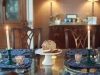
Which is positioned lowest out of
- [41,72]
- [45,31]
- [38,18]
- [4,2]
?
[41,72]

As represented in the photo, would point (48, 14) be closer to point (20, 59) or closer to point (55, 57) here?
point (55, 57)

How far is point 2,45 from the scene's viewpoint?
5.39 m

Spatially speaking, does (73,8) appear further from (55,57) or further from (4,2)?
(55,57)

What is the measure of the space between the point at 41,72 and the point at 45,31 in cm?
411

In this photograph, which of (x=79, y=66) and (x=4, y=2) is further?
(x=4, y=2)

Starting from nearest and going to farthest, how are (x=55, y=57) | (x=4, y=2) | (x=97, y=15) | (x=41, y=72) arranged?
(x=41, y=72)
(x=55, y=57)
(x=4, y=2)
(x=97, y=15)

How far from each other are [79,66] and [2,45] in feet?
12.6

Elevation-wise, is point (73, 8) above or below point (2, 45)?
above

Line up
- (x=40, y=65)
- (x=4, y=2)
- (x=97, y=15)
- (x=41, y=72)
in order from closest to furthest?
1. (x=41, y=72)
2. (x=40, y=65)
3. (x=4, y=2)
4. (x=97, y=15)

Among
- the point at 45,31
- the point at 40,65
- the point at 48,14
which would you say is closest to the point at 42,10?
the point at 48,14

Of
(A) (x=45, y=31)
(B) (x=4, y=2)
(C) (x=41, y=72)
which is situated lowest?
(C) (x=41, y=72)

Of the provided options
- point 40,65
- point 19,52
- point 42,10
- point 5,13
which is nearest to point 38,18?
point 42,10

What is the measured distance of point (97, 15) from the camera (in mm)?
5793

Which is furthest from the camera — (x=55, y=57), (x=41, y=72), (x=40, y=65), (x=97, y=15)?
(x=97, y=15)
